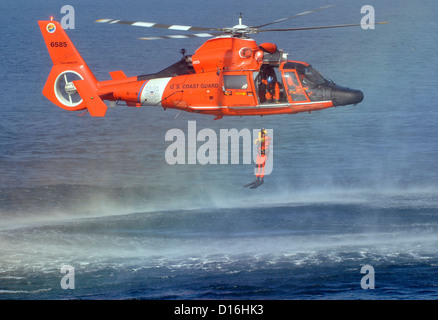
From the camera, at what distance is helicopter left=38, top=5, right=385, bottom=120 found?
71.7 feet

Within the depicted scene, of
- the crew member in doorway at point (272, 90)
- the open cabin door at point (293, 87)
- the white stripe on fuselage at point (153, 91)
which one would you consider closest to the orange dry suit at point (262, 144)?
the crew member in doorway at point (272, 90)

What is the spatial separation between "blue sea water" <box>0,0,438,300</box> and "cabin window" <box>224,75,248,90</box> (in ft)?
8.74

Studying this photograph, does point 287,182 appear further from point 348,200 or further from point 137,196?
point 137,196

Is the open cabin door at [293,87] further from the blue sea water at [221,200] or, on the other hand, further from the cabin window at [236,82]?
the blue sea water at [221,200]

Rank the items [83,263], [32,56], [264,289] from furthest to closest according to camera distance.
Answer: [32,56], [83,263], [264,289]

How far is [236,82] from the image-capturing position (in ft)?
72.4

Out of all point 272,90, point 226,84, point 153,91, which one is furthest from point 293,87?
point 153,91

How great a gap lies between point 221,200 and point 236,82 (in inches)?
235

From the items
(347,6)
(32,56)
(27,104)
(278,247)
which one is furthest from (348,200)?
(347,6)

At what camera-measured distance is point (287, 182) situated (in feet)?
94.6

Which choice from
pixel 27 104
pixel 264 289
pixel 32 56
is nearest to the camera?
pixel 264 289

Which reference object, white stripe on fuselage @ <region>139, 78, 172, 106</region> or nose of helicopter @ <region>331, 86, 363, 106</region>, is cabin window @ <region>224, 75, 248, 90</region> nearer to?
white stripe on fuselage @ <region>139, 78, 172, 106</region>

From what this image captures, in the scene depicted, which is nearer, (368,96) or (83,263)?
(83,263)
